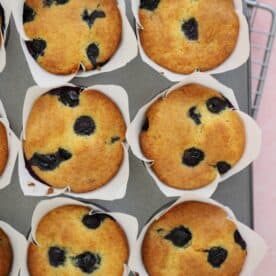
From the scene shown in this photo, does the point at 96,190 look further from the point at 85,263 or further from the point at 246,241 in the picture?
the point at 246,241

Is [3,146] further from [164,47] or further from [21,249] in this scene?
[164,47]

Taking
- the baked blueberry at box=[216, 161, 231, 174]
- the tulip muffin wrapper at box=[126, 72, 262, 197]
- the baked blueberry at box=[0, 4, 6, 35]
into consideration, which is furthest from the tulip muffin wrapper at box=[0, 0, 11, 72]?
the baked blueberry at box=[216, 161, 231, 174]

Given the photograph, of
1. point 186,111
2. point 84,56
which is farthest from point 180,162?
point 84,56

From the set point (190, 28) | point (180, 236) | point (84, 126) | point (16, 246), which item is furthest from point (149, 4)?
point (16, 246)

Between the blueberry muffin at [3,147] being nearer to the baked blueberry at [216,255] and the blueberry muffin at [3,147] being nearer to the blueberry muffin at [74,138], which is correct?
the blueberry muffin at [74,138]

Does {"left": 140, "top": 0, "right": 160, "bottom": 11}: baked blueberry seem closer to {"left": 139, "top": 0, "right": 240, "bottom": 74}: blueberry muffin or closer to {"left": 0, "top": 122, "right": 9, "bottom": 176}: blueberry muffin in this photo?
{"left": 139, "top": 0, "right": 240, "bottom": 74}: blueberry muffin

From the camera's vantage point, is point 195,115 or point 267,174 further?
point 267,174
